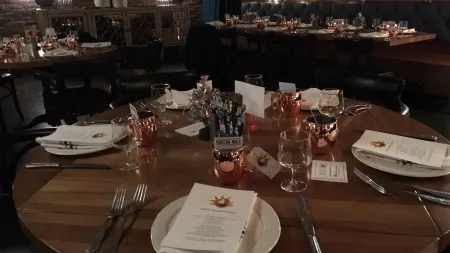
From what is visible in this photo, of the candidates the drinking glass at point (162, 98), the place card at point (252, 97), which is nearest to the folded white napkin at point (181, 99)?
the drinking glass at point (162, 98)

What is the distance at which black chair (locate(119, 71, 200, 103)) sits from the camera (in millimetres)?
2332

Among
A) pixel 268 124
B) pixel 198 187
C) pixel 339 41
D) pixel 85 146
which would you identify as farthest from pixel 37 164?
pixel 339 41

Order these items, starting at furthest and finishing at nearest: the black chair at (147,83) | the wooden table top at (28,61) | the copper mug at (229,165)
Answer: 1. the wooden table top at (28,61)
2. the black chair at (147,83)
3. the copper mug at (229,165)

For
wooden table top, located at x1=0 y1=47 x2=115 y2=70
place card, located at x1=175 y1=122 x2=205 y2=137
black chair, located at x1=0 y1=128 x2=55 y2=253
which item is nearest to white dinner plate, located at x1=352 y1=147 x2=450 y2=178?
place card, located at x1=175 y1=122 x2=205 y2=137

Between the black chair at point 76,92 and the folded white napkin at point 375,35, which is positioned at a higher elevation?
the folded white napkin at point 375,35

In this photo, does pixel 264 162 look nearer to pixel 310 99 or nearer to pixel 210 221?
pixel 210 221

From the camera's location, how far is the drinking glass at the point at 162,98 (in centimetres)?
169

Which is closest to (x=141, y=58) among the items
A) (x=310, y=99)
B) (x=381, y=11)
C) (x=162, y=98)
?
(x=162, y=98)

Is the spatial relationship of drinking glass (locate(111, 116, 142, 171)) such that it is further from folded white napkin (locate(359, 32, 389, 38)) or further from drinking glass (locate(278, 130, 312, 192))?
folded white napkin (locate(359, 32, 389, 38))

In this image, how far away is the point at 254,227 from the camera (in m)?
0.92

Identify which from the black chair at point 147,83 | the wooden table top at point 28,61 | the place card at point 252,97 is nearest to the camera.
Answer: the place card at point 252,97

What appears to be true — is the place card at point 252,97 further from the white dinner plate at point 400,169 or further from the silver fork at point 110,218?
the silver fork at point 110,218

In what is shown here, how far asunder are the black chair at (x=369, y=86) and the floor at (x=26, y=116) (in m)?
1.68

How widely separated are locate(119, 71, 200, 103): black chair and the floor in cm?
83
